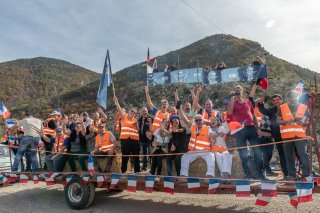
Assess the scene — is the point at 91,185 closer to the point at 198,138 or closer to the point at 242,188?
the point at 198,138

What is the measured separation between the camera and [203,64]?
51594mm

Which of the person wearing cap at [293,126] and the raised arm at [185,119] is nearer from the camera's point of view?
the person wearing cap at [293,126]

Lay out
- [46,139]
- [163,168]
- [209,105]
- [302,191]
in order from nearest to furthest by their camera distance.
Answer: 1. [302,191]
2. [163,168]
3. [209,105]
4. [46,139]

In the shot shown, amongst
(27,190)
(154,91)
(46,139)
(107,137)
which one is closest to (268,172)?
(107,137)

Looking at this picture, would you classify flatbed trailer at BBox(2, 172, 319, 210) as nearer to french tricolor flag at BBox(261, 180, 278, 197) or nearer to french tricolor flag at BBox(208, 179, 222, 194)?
french tricolor flag at BBox(208, 179, 222, 194)

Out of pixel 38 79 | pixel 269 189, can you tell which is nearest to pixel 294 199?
pixel 269 189

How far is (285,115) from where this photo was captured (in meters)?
6.25

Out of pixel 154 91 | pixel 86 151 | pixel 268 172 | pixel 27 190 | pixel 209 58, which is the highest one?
pixel 209 58

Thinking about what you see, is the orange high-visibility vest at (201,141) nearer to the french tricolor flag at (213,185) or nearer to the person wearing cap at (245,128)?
the person wearing cap at (245,128)

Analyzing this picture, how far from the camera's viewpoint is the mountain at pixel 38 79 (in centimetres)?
6719

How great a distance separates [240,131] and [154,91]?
84.9 feet

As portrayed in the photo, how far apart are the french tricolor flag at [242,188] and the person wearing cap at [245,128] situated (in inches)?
32.2

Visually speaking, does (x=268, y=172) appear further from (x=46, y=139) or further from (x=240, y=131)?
(x=46, y=139)

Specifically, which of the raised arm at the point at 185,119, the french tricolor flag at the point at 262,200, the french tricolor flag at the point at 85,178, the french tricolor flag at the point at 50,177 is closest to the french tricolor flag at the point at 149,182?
the raised arm at the point at 185,119
